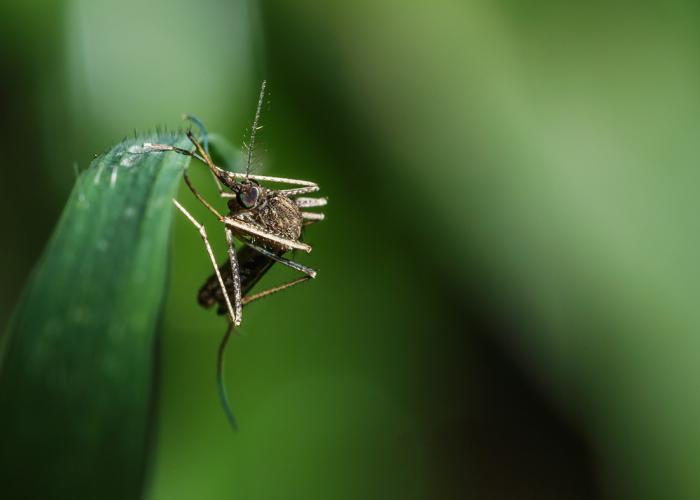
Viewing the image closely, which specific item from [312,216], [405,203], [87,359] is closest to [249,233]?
[312,216]

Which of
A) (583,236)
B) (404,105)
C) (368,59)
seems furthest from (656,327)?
(368,59)

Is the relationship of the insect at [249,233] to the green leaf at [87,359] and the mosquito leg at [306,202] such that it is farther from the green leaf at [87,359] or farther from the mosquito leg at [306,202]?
the green leaf at [87,359]

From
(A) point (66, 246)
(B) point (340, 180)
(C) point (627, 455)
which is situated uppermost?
(B) point (340, 180)

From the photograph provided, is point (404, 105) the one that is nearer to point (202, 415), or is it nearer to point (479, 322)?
point (479, 322)

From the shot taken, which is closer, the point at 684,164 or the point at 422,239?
the point at 684,164

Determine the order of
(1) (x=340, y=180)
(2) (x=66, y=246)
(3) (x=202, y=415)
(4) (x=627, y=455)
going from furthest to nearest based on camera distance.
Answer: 1. (1) (x=340, y=180)
2. (4) (x=627, y=455)
3. (3) (x=202, y=415)
4. (2) (x=66, y=246)

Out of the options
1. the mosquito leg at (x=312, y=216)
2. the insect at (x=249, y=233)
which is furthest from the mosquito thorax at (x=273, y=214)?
the mosquito leg at (x=312, y=216)
